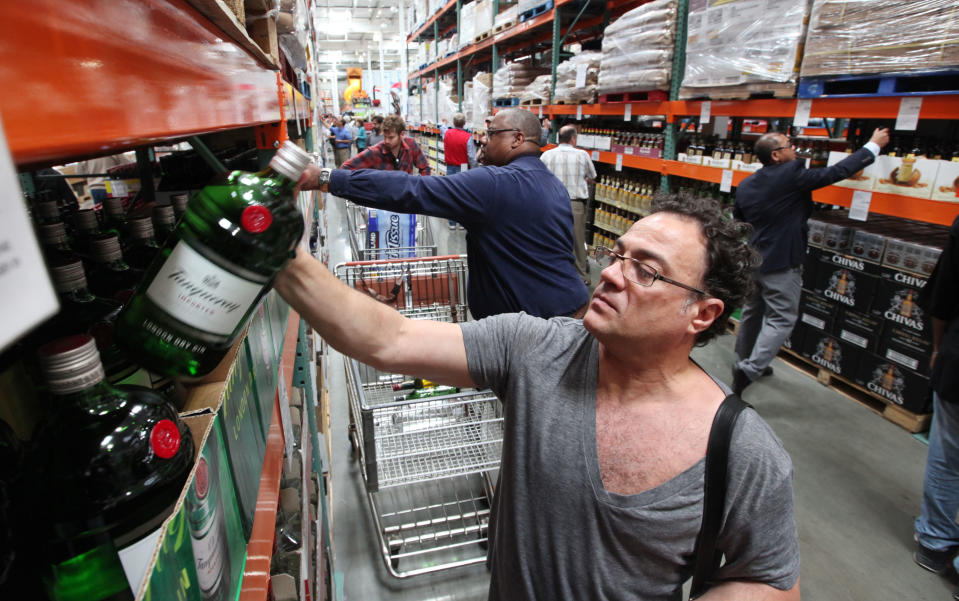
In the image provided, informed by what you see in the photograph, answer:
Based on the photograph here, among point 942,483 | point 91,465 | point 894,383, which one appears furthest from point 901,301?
point 91,465

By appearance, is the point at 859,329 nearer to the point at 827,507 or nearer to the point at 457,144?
the point at 827,507

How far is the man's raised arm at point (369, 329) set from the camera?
3.59 ft

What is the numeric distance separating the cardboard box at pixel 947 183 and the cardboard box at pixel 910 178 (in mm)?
30

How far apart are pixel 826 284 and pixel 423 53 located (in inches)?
533

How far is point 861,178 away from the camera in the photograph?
3602 mm

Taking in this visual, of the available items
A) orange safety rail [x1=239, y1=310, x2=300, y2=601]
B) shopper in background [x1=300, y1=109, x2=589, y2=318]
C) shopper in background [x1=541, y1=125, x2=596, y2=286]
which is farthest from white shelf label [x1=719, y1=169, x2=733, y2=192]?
orange safety rail [x1=239, y1=310, x2=300, y2=601]

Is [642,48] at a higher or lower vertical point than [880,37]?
higher

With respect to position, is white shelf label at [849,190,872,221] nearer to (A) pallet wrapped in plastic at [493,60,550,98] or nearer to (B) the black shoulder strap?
(B) the black shoulder strap

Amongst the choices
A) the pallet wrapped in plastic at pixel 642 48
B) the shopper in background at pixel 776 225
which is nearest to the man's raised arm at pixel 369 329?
the shopper in background at pixel 776 225

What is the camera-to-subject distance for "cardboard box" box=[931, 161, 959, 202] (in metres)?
3.00

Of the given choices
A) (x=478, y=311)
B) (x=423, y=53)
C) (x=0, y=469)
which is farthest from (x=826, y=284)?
(x=423, y=53)

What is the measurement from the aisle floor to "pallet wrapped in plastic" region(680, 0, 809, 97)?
2.48 metres

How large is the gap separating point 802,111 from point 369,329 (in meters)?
3.73

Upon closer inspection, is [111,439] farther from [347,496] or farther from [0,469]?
[347,496]
